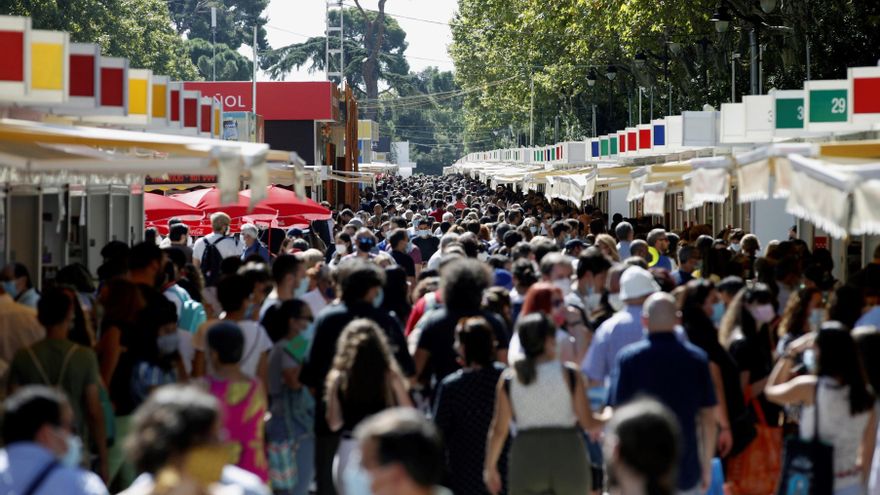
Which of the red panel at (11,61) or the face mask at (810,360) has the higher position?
the red panel at (11,61)

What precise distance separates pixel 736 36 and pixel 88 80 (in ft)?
80.7

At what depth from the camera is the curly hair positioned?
6.83 metres

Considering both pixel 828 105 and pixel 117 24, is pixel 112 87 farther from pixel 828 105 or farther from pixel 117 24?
pixel 117 24

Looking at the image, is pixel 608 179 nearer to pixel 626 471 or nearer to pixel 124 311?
pixel 124 311

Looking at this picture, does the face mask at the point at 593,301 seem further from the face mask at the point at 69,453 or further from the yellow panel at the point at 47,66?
the face mask at the point at 69,453

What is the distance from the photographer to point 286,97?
4966 centimetres

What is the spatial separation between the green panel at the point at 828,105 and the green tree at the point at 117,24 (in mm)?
45247

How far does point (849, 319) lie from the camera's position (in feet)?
28.3

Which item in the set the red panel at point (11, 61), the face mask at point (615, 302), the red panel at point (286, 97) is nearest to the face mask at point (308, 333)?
the face mask at point (615, 302)

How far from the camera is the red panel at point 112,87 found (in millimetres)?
13930

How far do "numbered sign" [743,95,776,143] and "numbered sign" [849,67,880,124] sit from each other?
4.10 m

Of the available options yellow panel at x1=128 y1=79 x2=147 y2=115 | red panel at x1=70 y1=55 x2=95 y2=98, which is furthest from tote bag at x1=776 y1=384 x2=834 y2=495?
yellow panel at x1=128 y1=79 x2=147 y2=115

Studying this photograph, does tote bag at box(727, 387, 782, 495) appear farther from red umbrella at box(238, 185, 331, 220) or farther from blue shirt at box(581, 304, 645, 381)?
red umbrella at box(238, 185, 331, 220)

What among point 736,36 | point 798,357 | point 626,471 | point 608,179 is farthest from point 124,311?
point 736,36
